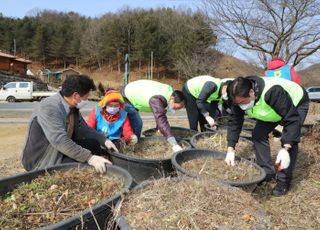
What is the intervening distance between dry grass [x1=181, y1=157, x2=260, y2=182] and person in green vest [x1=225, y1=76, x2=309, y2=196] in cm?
9

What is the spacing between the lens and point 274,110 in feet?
9.90

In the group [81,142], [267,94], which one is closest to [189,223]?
[267,94]

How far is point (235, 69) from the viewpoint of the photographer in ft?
140

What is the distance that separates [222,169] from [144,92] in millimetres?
1530

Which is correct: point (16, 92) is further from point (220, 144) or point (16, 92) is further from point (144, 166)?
point (144, 166)

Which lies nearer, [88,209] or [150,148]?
[88,209]

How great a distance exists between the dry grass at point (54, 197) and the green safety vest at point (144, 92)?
5.58 feet

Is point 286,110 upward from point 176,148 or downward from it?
upward

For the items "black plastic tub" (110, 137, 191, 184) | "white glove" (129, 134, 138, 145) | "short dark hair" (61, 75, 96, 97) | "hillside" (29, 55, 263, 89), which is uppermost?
"hillside" (29, 55, 263, 89)

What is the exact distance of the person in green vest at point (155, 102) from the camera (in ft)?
12.0

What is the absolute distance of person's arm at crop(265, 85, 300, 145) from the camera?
2.93 meters

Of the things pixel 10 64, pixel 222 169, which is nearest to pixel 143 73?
pixel 10 64

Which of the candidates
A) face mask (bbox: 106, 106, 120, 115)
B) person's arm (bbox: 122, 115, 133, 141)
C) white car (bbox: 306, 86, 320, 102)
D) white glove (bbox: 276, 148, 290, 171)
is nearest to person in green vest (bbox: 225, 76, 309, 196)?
white glove (bbox: 276, 148, 290, 171)

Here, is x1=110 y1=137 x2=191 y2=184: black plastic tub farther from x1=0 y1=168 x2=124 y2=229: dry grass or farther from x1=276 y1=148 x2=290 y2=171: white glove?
x1=276 y1=148 x2=290 y2=171: white glove
